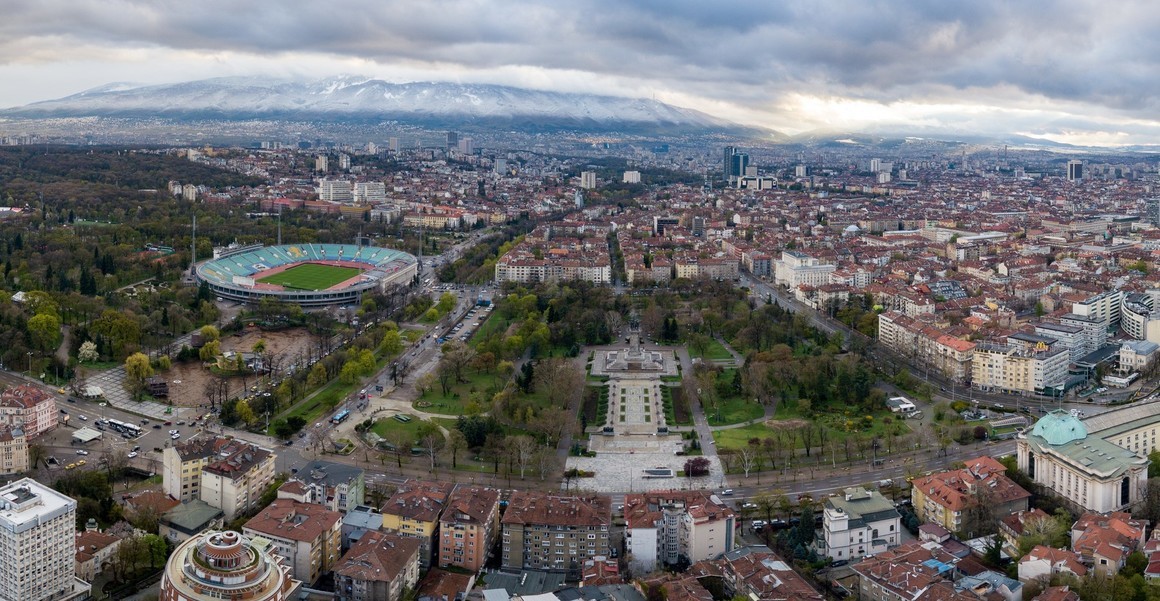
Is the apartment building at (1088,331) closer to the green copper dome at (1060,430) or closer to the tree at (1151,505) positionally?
the green copper dome at (1060,430)

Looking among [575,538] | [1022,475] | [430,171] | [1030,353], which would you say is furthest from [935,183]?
[575,538]

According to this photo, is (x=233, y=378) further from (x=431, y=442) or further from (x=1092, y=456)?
(x=1092, y=456)

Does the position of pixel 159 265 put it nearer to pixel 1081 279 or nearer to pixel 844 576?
pixel 844 576

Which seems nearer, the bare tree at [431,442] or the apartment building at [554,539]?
the apartment building at [554,539]

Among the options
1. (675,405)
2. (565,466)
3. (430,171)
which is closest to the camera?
(565,466)

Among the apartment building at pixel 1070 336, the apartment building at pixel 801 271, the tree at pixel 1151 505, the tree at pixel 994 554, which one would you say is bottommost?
the tree at pixel 994 554

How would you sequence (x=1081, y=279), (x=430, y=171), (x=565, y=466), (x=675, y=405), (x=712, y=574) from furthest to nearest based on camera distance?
(x=430, y=171) → (x=1081, y=279) → (x=675, y=405) → (x=565, y=466) → (x=712, y=574)

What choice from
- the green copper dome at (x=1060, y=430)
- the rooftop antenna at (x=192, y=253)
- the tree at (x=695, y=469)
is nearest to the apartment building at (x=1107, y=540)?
the green copper dome at (x=1060, y=430)
